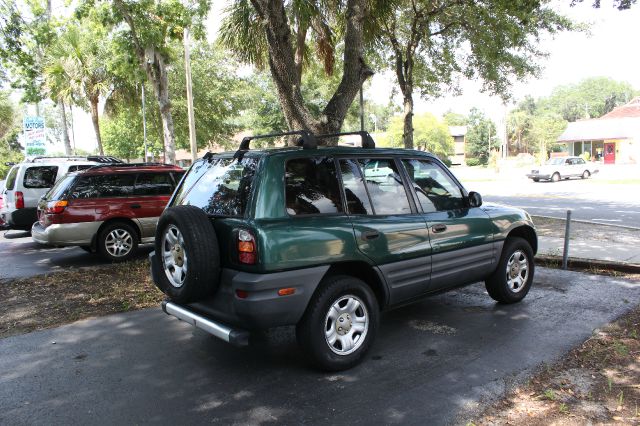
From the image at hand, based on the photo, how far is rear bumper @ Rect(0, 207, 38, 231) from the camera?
9.91 meters

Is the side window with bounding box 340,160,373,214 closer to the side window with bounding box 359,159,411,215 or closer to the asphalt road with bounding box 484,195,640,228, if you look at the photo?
the side window with bounding box 359,159,411,215

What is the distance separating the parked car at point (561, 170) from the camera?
101 ft

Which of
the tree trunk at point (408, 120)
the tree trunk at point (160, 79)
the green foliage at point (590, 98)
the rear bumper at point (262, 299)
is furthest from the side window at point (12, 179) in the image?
the green foliage at point (590, 98)

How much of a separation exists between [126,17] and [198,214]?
34.6 ft

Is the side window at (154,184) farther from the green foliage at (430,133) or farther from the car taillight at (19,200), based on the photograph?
the green foliage at (430,133)

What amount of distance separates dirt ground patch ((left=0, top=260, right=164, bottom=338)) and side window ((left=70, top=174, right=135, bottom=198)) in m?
1.33

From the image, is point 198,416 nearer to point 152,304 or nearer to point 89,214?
point 152,304

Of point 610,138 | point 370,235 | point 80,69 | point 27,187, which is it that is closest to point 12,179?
point 27,187

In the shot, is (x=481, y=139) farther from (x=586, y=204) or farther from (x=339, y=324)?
(x=339, y=324)

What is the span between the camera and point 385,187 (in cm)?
445

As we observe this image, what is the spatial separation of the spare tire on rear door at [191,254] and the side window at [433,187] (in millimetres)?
2085

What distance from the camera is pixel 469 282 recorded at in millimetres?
5082

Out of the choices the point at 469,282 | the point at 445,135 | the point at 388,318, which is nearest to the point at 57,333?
the point at 388,318

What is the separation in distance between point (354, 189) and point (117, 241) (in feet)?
19.3
